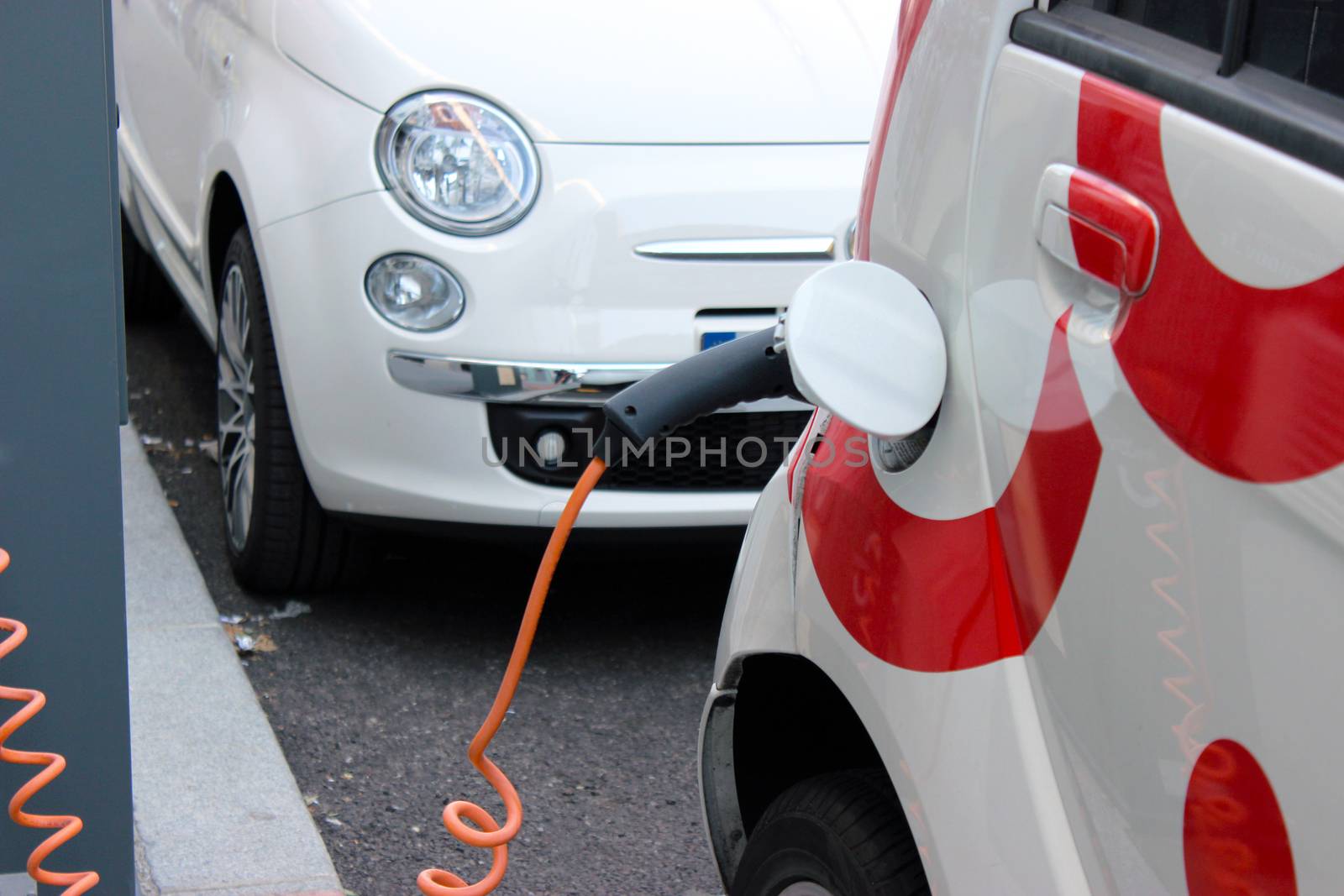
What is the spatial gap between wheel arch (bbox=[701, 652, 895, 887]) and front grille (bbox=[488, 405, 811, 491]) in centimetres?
128

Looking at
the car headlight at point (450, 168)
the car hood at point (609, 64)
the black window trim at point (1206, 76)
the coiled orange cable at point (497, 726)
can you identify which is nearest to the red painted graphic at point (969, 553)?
the black window trim at point (1206, 76)

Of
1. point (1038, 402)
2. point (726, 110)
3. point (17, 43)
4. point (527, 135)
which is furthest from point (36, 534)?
point (726, 110)

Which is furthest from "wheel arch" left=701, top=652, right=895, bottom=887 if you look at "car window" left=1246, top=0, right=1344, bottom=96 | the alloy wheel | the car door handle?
the alloy wheel

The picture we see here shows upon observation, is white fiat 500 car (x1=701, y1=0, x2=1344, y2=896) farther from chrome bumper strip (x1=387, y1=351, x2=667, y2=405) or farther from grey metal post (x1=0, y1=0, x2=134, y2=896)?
chrome bumper strip (x1=387, y1=351, x2=667, y2=405)

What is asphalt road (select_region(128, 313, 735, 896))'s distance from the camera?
271 cm

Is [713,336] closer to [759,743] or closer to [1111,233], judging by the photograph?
[759,743]

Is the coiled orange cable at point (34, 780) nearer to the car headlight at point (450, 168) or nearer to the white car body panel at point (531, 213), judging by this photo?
the white car body panel at point (531, 213)

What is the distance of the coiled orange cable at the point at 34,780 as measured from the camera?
6.05ft

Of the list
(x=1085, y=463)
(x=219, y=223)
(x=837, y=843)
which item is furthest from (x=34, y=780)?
(x=219, y=223)

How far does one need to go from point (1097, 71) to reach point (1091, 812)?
0.57 m

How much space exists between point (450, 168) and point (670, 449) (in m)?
0.72

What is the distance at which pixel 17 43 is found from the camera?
5.63 ft

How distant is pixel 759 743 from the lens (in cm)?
186

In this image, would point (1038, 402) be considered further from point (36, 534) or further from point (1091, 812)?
point (36, 534)
